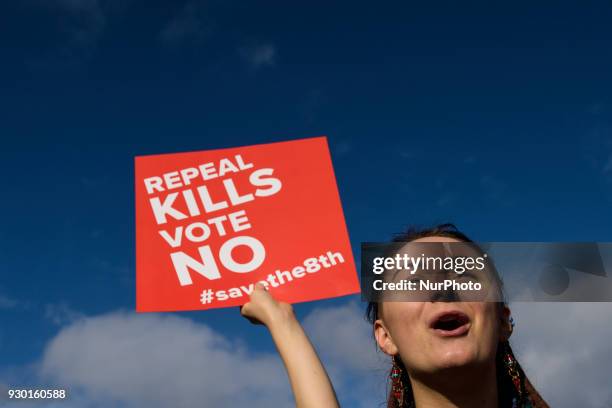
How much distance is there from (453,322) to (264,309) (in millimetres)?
1160

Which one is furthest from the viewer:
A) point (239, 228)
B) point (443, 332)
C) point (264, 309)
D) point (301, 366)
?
point (239, 228)

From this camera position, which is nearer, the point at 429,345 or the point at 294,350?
the point at 294,350

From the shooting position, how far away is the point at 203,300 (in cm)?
361

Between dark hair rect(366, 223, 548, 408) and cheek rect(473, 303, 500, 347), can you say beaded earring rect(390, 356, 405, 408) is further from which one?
cheek rect(473, 303, 500, 347)

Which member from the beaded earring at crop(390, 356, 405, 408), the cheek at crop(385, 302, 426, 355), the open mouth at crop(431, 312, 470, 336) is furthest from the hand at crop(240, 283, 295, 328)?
the beaded earring at crop(390, 356, 405, 408)

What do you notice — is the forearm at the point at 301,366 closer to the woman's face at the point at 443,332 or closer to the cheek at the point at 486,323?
the woman's face at the point at 443,332

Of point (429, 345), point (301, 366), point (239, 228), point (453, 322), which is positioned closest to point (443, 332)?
point (429, 345)

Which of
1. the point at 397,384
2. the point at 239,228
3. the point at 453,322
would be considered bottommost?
the point at 397,384

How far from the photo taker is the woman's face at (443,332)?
11.5 ft

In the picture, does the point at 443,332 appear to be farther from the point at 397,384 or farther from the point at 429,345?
the point at 397,384

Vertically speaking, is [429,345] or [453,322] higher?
[453,322]

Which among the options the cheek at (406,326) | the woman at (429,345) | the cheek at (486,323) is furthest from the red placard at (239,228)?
the cheek at (486,323)

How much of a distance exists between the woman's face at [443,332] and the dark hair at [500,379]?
0.33 m

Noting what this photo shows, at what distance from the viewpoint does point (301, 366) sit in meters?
3.22
